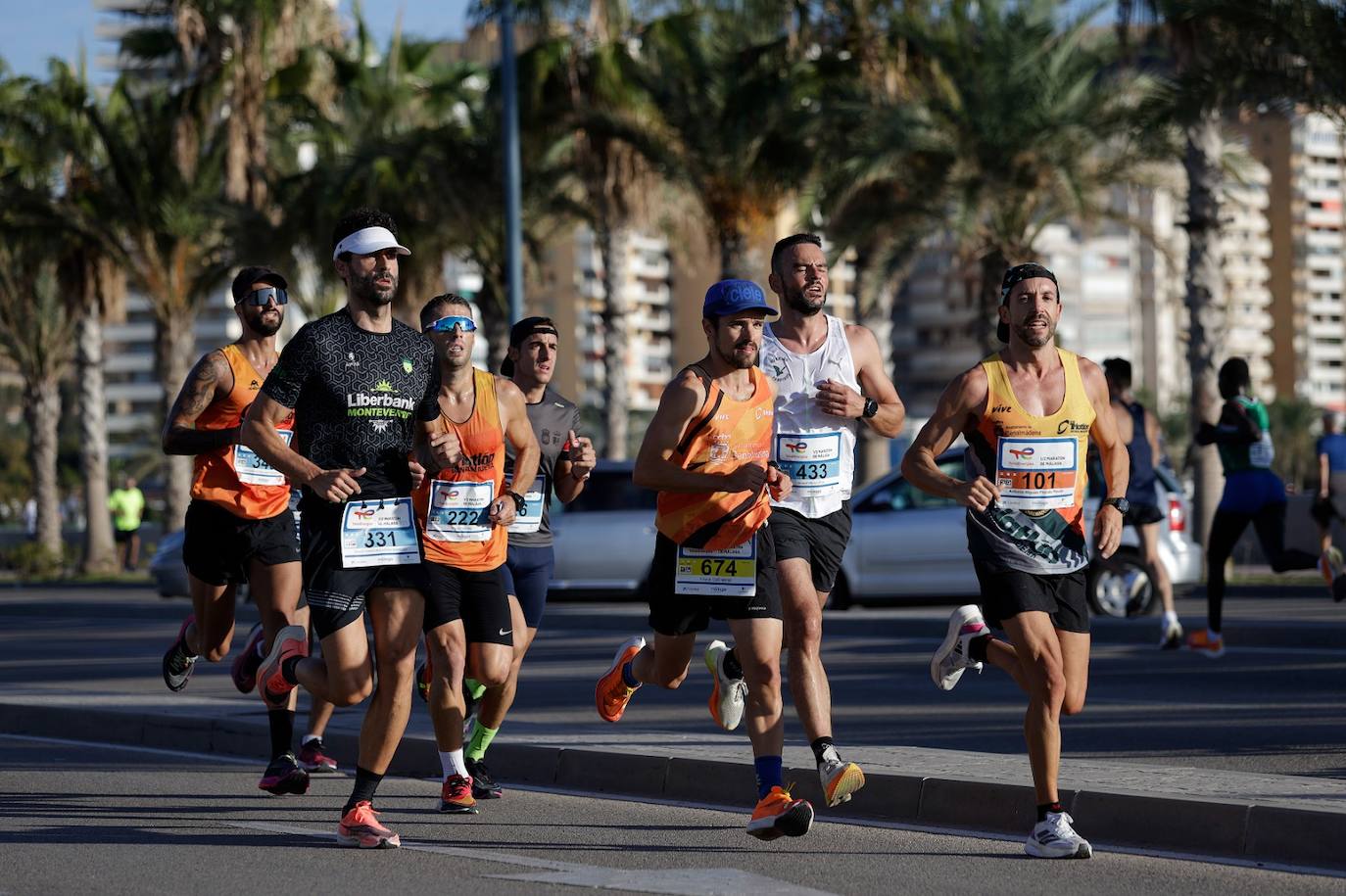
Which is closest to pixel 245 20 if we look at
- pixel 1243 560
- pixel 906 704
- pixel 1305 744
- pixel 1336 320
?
pixel 1243 560

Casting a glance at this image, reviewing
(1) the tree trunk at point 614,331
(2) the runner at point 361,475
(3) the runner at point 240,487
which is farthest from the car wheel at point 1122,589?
(1) the tree trunk at point 614,331

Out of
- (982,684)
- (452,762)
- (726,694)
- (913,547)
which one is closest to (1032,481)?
(726,694)

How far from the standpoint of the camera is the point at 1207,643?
1441cm

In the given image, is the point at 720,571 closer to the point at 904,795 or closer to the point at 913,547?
the point at 904,795

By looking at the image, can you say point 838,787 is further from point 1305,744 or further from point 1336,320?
point 1336,320

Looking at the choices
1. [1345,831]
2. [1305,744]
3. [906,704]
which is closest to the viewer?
[1345,831]

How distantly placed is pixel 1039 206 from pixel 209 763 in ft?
67.1

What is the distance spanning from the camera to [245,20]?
33250mm

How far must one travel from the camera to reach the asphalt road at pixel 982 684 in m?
10.1

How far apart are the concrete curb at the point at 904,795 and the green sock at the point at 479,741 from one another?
1.79ft

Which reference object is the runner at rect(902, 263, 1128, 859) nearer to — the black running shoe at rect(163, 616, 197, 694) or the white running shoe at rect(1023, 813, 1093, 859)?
the white running shoe at rect(1023, 813, 1093, 859)

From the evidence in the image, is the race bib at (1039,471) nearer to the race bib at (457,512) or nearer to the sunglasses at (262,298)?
the race bib at (457,512)

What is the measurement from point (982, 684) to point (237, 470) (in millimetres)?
5806

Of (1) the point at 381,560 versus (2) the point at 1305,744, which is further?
(2) the point at 1305,744
